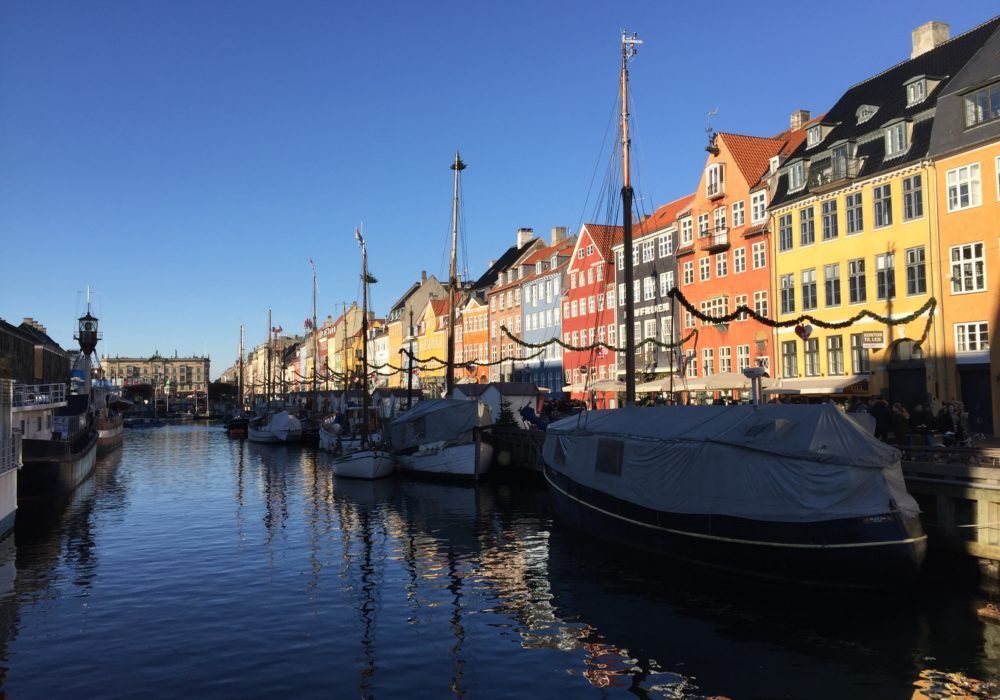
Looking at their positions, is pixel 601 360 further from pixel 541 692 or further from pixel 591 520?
pixel 541 692

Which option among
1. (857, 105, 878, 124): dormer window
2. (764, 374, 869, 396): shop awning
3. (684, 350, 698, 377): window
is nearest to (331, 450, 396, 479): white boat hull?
(764, 374, 869, 396): shop awning

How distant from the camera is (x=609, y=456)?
2478 centimetres

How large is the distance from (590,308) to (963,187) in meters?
40.1

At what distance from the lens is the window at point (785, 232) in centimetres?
4759

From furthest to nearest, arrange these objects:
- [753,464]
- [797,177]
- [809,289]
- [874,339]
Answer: [797,177] < [809,289] < [874,339] < [753,464]

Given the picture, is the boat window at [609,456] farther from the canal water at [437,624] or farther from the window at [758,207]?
the window at [758,207]

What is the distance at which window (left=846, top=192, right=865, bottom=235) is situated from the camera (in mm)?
42250

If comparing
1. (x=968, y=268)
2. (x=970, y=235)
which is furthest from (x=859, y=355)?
(x=970, y=235)

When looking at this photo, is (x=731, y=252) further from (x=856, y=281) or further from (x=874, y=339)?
(x=874, y=339)

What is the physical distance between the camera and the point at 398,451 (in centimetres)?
4812

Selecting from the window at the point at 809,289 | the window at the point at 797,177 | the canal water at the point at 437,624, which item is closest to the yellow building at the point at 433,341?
the window at the point at 797,177

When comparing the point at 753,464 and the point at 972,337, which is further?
the point at 972,337

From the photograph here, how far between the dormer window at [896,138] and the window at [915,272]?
5220mm

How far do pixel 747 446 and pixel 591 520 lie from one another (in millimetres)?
7595
